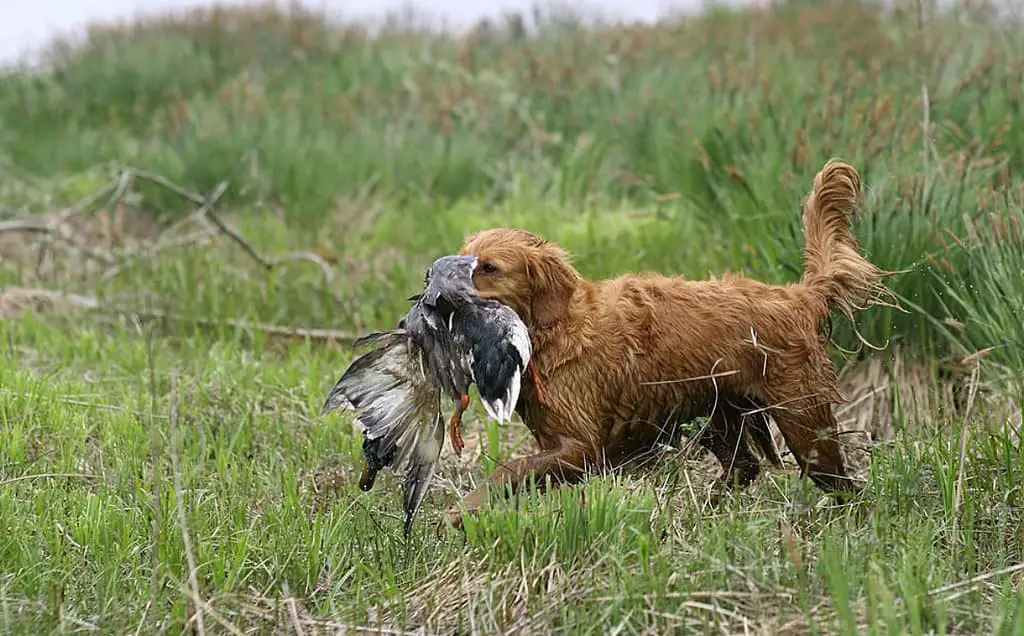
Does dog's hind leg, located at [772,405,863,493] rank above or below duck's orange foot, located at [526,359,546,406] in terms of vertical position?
below

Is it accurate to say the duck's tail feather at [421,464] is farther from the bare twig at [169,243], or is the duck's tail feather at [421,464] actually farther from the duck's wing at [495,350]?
the bare twig at [169,243]

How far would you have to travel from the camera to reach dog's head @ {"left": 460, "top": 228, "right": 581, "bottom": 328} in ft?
12.1

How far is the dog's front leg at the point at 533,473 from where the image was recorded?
11.6 feet

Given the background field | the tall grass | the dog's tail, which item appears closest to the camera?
the background field

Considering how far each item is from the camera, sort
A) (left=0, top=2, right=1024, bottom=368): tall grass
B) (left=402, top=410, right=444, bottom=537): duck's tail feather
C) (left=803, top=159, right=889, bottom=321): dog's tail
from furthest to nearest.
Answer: (left=0, top=2, right=1024, bottom=368): tall grass → (left=803, top=159, right=889, bottom=321): dog's tail → (left=402, top=410, right=444, bottom=537): duck's tail feather

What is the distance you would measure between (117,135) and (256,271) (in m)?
4.14

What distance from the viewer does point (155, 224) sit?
8852 mm

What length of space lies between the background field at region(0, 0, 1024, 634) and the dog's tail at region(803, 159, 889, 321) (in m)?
0.43

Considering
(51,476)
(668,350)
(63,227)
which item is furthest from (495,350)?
(63,227)

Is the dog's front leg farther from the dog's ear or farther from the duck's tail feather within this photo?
the dog's ear

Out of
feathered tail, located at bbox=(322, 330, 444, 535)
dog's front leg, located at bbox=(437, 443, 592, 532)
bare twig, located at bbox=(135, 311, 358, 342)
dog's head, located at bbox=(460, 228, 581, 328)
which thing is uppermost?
dog's head, located at bbox=(460, 228, 581, 328)

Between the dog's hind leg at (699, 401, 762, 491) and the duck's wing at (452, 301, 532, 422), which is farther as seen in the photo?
the dog's hind leg at (699, 401, 762, 491)

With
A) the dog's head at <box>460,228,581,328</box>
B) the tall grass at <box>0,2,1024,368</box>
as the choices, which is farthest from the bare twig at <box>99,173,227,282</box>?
the dog's head at <box>460,228,581,328</box>

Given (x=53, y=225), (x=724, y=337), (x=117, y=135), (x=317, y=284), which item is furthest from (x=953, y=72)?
(x=117, y=135)
